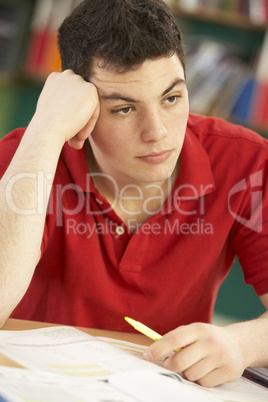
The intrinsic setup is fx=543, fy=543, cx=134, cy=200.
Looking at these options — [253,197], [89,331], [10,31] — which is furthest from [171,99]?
[10,31]

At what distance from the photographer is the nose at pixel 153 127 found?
1.18 metres

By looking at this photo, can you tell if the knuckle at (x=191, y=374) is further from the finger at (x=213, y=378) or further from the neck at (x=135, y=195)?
the neck at (x=135, y=195)

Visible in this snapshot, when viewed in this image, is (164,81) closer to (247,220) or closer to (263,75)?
(247,220)

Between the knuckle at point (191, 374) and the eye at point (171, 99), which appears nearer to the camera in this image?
the knuckle at point (191, 374)

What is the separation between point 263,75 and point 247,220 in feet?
4.50

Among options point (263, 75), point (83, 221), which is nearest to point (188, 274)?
point (83, 221)

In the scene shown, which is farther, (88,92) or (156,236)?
Answer: (156,236)

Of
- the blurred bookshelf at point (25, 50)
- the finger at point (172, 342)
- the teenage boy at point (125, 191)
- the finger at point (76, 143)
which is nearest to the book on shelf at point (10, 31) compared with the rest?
the blurred bookshelf at point (25, 50)

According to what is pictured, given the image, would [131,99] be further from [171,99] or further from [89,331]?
[89,331]

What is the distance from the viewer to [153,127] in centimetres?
118

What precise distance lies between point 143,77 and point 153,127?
0.11 metres

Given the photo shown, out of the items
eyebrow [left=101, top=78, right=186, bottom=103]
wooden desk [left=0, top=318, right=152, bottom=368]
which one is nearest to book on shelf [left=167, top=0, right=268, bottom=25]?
eyebrow [left=101, top=78, right=186, bottom=103]

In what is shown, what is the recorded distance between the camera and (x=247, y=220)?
135cm

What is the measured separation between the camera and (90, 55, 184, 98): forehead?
3.81ft
